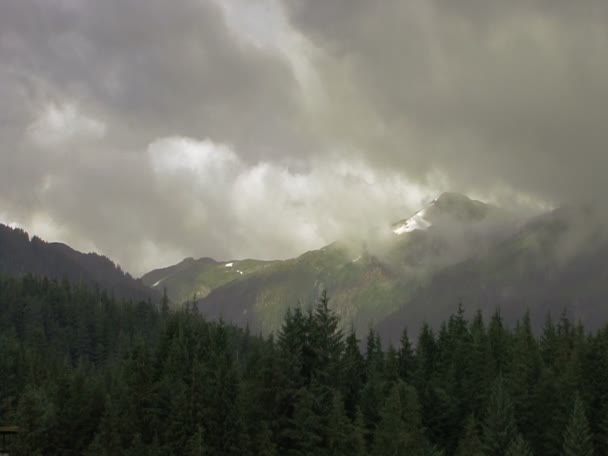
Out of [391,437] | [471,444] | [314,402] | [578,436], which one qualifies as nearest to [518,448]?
[471,444]

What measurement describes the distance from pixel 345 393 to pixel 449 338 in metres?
29.6

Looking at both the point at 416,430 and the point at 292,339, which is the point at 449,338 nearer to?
the point at 416,430

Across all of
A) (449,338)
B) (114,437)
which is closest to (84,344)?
(449,338)

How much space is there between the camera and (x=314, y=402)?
73500mm

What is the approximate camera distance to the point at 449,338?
112750mm

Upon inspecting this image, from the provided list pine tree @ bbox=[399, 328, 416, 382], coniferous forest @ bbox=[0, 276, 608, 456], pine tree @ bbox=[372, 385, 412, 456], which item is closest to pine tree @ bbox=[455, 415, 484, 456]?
coniferous forest @ bbox=[0, 276, 608, 456]

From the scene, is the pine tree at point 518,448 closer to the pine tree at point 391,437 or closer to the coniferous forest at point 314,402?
the coniferous forest at point 314,402

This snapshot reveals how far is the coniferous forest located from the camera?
73.1 metres

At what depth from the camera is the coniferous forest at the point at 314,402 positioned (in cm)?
7306

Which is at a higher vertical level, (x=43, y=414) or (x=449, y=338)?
(x=449, y=338)

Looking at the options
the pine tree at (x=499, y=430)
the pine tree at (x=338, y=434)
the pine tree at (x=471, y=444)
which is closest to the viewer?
the pine tree at (x=338, y=434)

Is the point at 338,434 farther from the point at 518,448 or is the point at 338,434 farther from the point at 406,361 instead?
the point at 406,361

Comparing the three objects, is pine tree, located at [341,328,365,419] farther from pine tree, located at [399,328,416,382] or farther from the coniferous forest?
pine tree, located at [399,328,416,382]

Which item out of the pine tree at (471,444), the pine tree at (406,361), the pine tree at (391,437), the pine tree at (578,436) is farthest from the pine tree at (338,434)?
the pine tree at (406,361)
